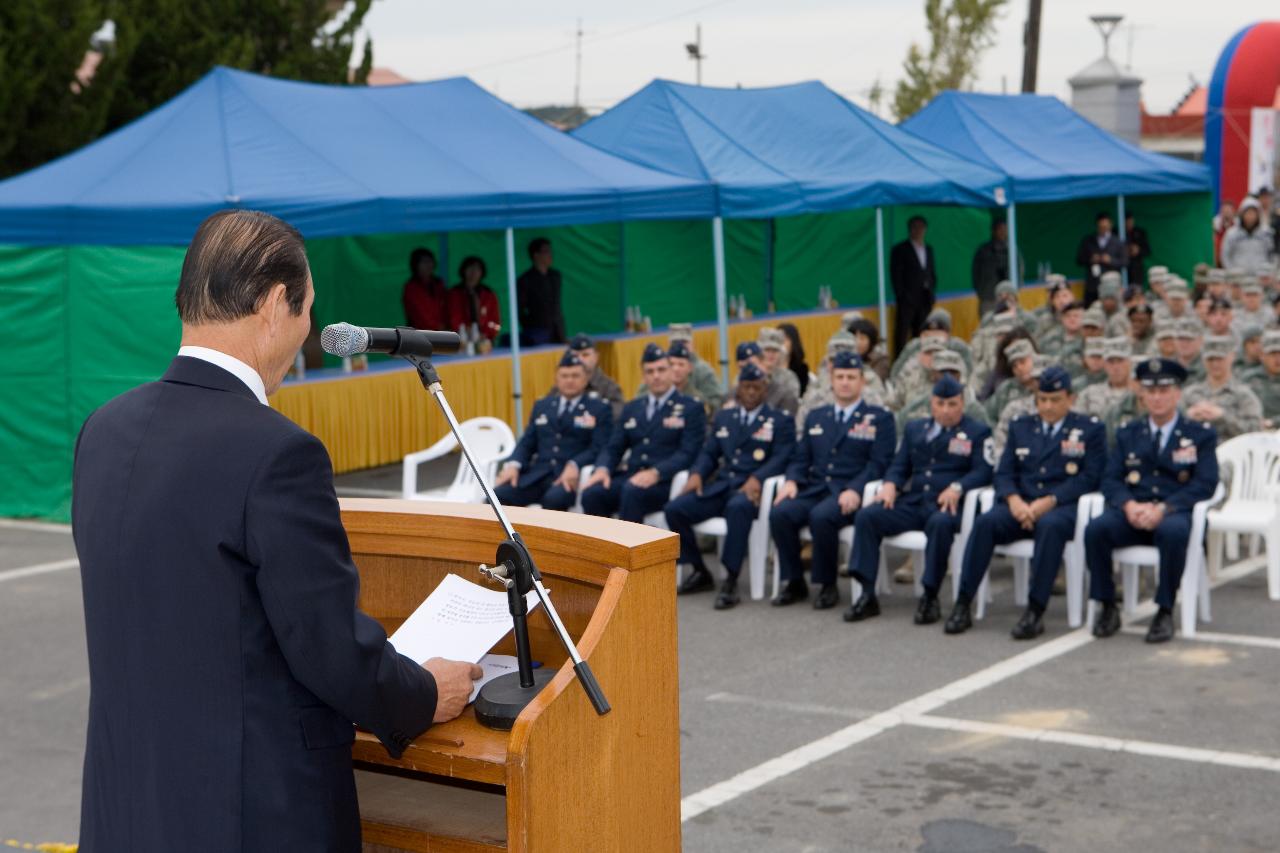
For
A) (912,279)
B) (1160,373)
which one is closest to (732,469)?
(1160,373)

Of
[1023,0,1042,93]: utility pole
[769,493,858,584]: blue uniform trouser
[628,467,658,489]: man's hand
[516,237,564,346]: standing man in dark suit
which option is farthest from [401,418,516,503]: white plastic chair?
[1023,0,1042,93]: utility pole

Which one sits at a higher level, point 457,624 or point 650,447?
point 457,624

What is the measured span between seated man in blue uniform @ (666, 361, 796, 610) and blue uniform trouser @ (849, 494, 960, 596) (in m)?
0.79

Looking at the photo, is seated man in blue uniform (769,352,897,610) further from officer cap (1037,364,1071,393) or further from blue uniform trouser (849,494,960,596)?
officer cap (1037,364,1071,393)

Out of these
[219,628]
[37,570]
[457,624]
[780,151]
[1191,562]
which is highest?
[780,151]

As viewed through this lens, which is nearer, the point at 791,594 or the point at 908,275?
the point at 791,594

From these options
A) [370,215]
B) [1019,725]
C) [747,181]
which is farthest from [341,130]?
[1019,725]

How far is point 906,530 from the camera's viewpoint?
9.32m

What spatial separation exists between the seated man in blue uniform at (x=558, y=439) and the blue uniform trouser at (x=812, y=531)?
149 cm

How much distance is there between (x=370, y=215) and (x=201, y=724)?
9.90 m

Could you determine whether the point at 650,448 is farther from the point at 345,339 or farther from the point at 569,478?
the point at 345,339

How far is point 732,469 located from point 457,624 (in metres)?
7.13

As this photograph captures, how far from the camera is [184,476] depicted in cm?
245

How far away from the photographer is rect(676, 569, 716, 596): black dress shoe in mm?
9969
